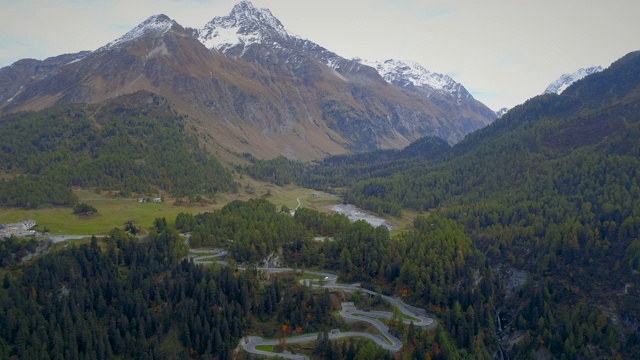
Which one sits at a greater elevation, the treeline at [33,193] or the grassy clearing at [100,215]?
the treeline at [33,193]

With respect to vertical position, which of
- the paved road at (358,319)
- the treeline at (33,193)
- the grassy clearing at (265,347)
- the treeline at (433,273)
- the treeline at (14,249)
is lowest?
the grassy clearing at (265,347)

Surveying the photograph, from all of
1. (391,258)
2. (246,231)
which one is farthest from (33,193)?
(391,258)

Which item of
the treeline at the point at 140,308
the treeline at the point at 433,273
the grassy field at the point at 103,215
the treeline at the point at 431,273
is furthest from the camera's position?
the grassy field at the point at 103,215

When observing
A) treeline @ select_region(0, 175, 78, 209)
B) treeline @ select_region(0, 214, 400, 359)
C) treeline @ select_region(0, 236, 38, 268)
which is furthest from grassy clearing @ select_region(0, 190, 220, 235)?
treeline @ select_region(0, 214, 400, 359)

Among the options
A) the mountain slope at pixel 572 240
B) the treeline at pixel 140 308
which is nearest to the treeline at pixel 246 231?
the treeline at pixel 140 308

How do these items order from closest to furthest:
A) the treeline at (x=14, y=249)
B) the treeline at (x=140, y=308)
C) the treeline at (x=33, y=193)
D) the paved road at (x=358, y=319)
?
the treeline at (x=140, y=308) < the paved road at (x=358, y=319) < the treeline at (x=14, y=249) < the treeline at (x=33, y=193)

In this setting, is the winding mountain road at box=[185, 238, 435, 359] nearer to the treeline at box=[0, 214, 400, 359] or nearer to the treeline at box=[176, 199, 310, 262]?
the treeline at box=[0, 214, 400, 359]

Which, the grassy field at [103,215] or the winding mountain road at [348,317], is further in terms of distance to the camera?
the grassy field at [103,215]

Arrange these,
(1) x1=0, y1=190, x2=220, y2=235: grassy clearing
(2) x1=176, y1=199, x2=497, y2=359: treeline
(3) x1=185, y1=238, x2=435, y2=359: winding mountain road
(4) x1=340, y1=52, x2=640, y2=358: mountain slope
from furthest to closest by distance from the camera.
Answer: (1) x1=0, y1=190, x2=220, y2=235: grassy clearing → (2) x1=176, y1=199, x2=497, y2=359: treeline → (4) x1=340, y1=52, x2=640, y2=358: mountain slope → (3) x1=185, y1=238, x2=435, y2=359: winding mountain road

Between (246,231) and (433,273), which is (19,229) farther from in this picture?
(433,273)

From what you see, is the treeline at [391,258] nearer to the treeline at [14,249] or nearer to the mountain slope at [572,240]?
the mountain slope at [572,240]

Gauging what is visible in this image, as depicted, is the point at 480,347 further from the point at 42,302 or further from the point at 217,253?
the point at 42,302
